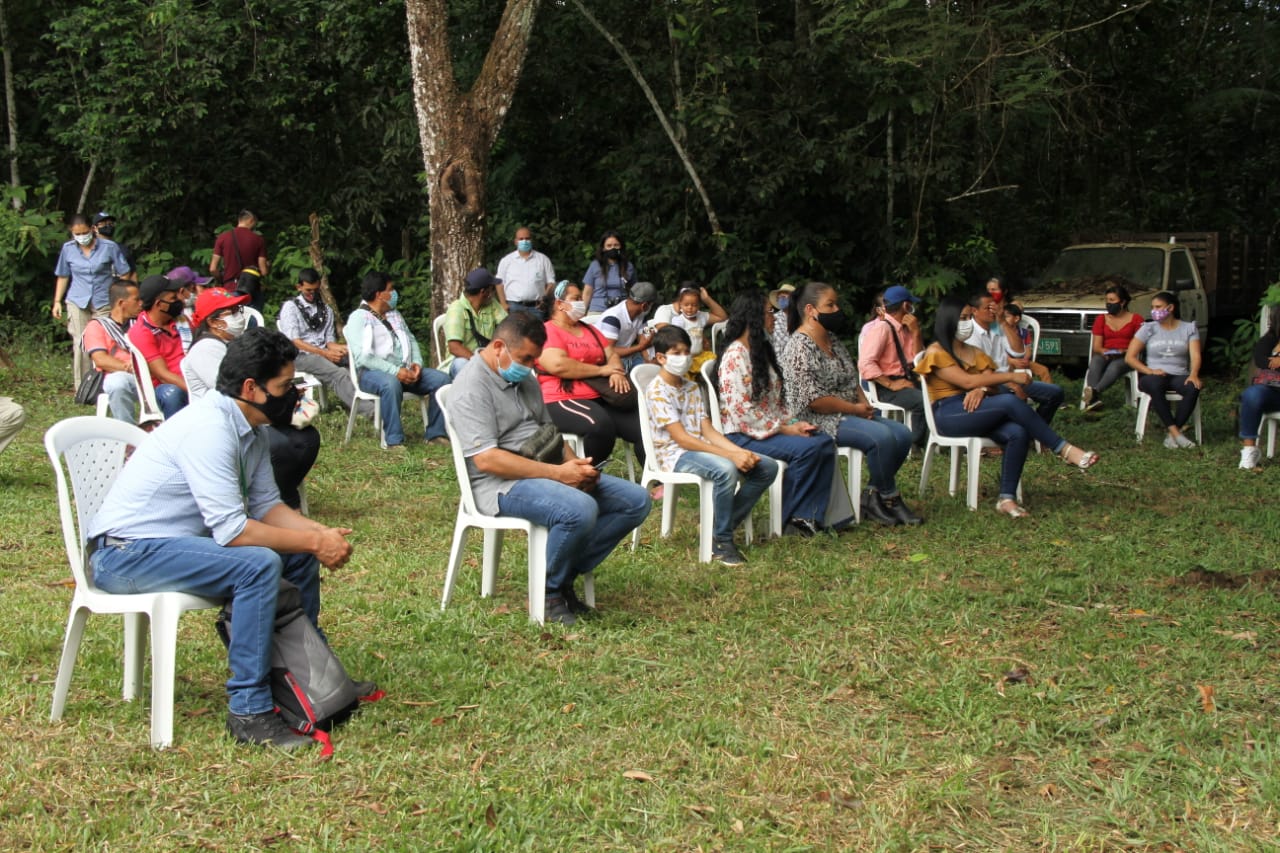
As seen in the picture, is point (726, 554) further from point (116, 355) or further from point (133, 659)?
point (116, 355)

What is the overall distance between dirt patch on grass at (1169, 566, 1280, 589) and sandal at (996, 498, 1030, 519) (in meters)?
1.55

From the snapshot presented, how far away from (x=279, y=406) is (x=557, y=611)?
173 centimetres

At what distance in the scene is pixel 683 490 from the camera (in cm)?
902

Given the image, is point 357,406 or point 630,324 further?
point 357,406

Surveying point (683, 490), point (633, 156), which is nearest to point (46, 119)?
point (633, 156)

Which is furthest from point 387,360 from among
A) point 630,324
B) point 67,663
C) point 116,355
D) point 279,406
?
point 67,663

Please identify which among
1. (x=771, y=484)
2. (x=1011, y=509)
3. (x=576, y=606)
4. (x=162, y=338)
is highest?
(x=162, y=338)

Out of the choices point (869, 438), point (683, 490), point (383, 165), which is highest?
point (383, 165)

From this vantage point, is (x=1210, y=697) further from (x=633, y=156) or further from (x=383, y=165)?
(x=383, y=165)

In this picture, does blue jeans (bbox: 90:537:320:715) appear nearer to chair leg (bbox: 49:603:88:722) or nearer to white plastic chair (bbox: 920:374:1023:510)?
chair leg (bbox: 49:603:88:722)

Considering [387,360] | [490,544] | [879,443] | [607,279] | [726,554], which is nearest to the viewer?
[490,544]

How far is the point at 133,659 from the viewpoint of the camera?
15.9 feet

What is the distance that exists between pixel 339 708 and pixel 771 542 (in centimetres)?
356

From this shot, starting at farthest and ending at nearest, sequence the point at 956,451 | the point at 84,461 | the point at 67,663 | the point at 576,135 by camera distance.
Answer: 1. the point at 576,135
2. the point at 956,451
3. the point at 84,461
4. the point at 67,663
